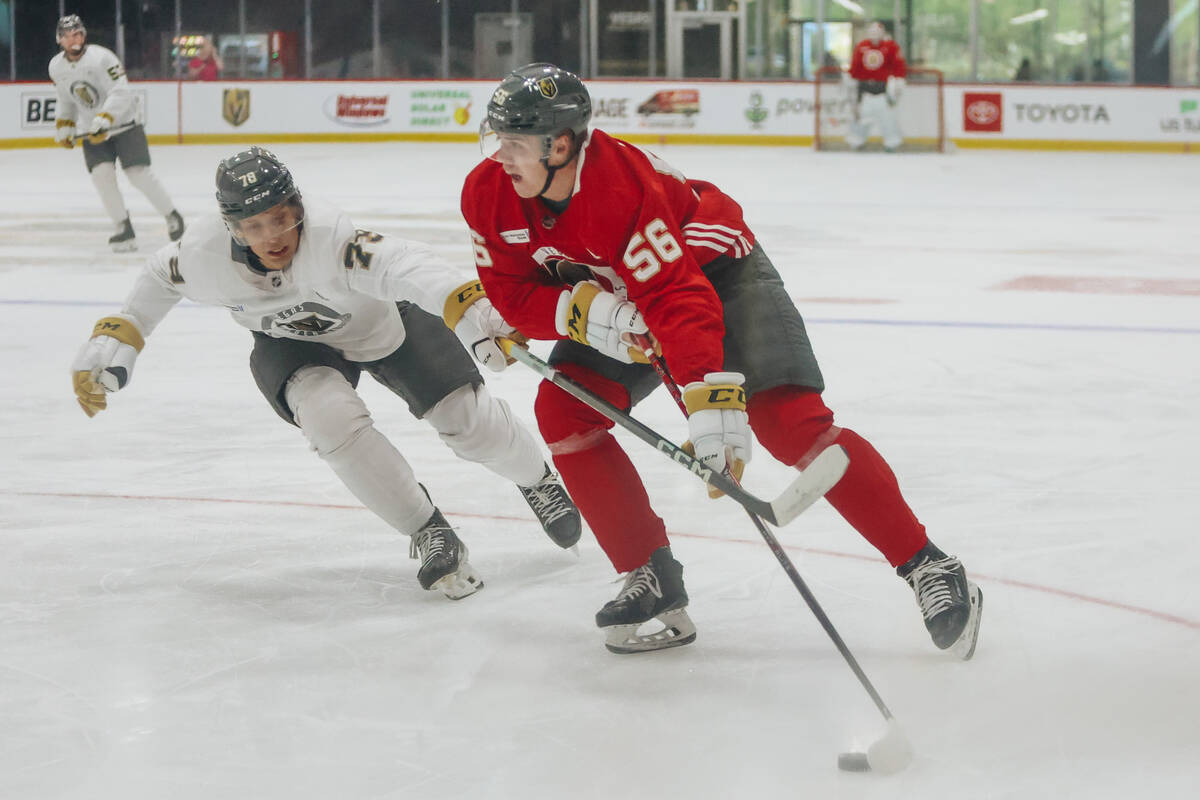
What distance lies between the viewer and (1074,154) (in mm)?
15031

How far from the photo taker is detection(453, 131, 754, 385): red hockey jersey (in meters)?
2.29

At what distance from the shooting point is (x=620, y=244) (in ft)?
7.63

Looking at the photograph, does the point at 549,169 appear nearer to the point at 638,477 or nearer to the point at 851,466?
the point at 638,477

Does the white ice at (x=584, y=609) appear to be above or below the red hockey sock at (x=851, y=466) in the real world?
below

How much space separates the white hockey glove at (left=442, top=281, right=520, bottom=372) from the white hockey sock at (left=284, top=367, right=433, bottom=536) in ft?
0.98

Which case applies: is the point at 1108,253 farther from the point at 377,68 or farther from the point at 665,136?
the point at 377,68

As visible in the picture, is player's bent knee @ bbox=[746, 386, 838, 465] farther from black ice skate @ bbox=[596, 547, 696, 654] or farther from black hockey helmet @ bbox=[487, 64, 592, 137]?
black hockey helmet @ bbox=[487, 64, 592, 137]

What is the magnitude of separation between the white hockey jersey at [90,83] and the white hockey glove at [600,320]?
6.69 metres

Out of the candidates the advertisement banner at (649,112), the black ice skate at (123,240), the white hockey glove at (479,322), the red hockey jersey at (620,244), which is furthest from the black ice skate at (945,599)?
the advertisement banner at (649,112)

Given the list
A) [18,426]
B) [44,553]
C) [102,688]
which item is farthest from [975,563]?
[18,426]

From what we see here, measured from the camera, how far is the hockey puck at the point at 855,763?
2.06 metres

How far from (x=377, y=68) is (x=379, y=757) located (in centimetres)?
1735

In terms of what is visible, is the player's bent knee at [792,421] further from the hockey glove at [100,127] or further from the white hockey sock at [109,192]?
the hockey glove at [100,127]

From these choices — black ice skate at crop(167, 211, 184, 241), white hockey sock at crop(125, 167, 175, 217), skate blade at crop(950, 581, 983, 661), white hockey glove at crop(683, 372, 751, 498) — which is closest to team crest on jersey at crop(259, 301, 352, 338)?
white hockey glove at crop(683, 372, 751, 498)
